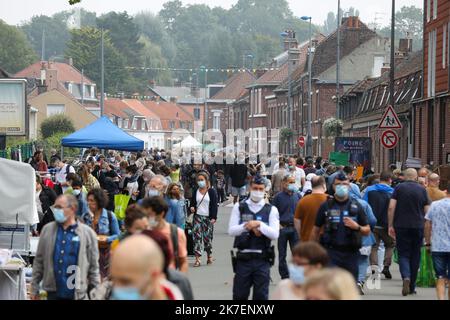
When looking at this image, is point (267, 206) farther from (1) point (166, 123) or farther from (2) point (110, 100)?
(1) point (166, 123)

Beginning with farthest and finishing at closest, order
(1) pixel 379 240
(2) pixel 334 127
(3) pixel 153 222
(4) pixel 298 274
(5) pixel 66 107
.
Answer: (5) pixel 66 107 < (2) pixel 334 127 < (1) pixel 379 240 < (3) pixel 153 222 < (4) pixel 298 274

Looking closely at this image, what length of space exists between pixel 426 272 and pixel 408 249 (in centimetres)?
134

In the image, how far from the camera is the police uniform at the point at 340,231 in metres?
15.4

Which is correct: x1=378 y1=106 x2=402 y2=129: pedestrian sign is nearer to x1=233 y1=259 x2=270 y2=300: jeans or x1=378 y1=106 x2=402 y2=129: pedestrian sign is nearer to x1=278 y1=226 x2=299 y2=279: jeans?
x1=278 y1=226 x2=299 y2=279: jeans

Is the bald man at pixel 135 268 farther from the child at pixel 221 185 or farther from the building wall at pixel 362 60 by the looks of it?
the building wall at pixel 362 60

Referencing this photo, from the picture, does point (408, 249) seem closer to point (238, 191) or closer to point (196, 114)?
point (238, 191)

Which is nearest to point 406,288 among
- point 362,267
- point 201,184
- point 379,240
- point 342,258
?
point 362,267

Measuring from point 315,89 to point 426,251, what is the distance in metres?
69.7

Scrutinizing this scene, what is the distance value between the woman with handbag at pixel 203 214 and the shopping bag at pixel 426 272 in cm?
501

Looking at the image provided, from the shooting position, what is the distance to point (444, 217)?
55.6ft

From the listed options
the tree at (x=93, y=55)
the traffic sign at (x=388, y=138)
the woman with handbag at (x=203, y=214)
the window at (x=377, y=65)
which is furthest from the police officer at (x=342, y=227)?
the tree at (x=93, y=55)

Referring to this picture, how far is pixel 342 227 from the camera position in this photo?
15.4 meters

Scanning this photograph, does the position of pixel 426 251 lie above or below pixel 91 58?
below
